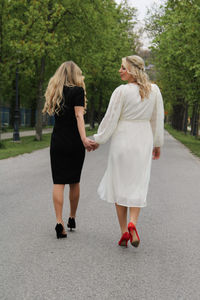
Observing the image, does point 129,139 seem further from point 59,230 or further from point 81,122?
point 59,230

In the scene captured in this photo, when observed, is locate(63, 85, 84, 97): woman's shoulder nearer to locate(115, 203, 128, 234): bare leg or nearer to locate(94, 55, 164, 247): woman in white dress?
locate(94, 55, 164, 247): woman in white dress

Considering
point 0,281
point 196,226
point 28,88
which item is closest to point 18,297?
point 0,281

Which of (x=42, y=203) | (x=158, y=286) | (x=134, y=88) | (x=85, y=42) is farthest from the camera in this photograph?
(x=85, y=42)

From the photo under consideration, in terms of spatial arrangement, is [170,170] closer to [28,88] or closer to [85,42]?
[85,42]

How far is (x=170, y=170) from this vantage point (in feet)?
39.0

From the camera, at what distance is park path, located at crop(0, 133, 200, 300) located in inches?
129

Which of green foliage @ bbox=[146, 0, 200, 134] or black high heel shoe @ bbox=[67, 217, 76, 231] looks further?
green foliage @ bbox=[146, 0, 200, 134]

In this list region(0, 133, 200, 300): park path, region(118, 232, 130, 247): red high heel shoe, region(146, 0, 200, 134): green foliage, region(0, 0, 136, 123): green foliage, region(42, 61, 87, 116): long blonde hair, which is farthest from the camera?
region(146, 0, 200, 134): green foliage

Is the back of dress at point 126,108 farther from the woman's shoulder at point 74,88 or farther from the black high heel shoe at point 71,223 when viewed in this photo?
the black high heel shoe at point 71,223

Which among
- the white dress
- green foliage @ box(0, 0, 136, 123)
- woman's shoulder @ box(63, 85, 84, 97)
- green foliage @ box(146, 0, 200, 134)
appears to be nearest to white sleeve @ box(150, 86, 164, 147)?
the white dress

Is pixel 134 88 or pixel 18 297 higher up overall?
pixel 134 88

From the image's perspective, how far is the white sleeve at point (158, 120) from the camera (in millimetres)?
4398

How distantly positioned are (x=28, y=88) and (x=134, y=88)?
3220 centimetres

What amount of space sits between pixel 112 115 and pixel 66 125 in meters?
0.66
